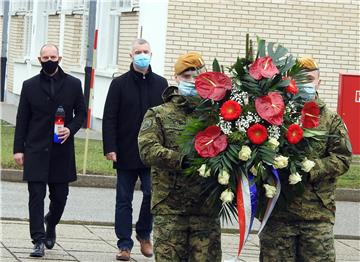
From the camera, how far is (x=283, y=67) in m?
7.13

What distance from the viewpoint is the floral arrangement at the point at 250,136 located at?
6910 millimetres

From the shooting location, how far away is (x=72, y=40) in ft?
96.8

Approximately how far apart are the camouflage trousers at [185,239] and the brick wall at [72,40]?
2202cm

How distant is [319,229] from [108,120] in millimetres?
3625

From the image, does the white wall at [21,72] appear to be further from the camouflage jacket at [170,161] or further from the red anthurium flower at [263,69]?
the red anthurium flower at [263,69]

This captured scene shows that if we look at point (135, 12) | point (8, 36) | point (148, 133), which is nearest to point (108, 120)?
point (148, 133)

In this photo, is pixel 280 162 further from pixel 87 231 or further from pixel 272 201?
pixel 87 231

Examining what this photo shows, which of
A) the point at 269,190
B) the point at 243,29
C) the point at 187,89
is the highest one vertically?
the point at 243,29

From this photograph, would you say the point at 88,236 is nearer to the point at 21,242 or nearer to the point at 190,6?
the point at 21,242

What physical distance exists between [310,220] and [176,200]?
0.88 metres

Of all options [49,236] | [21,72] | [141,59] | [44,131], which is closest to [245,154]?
[141,59]

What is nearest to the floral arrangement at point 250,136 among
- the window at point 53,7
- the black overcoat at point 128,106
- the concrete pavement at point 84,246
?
the concrete pavement at point 84,246

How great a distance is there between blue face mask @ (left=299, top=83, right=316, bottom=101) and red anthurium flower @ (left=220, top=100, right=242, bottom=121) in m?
0.47

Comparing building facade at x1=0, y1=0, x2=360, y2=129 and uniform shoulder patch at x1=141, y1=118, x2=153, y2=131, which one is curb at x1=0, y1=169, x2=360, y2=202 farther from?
uniform shoulder patch at x1=141, y1=118, x2=153, y2=131
